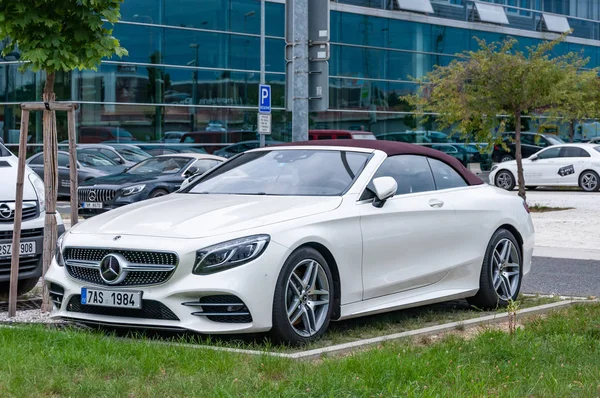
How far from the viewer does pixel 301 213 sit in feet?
23.3

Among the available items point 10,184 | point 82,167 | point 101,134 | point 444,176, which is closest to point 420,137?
point 101,134

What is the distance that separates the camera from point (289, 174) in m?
8.02

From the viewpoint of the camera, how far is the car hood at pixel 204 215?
6828 millimetres

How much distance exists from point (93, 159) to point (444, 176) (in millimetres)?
20315

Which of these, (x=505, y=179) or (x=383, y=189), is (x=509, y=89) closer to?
(x=505, y=179)

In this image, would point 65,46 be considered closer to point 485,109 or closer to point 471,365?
point 471,365

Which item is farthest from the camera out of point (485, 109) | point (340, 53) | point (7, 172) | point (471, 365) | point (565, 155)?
point (340, 53)

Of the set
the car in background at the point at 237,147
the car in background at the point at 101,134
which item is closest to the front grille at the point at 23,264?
the car in background at the point at 101,134

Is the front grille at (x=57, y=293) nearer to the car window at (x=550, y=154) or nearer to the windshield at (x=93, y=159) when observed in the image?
the windshield at (x=93, y=159)

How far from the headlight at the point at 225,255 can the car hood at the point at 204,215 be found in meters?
0.13

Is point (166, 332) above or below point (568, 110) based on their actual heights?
below

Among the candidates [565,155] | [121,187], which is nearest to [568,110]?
[565,155]

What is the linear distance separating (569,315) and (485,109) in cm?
1698

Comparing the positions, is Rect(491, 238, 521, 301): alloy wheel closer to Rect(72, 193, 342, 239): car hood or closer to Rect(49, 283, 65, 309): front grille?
Rect(72, 193, 342, 239): car hood
